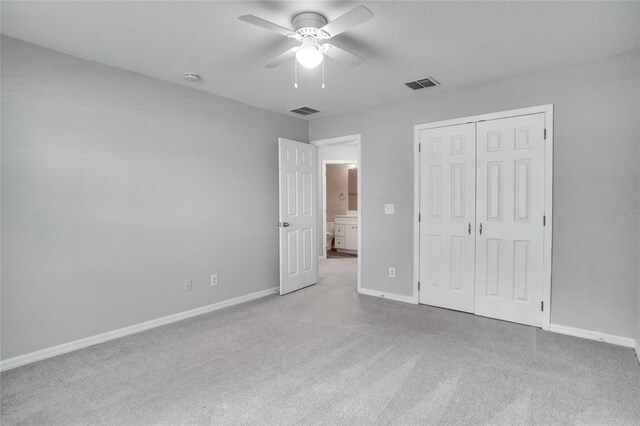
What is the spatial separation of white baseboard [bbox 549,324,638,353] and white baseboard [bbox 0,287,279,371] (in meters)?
3.21

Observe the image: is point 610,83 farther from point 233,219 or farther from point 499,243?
point 233,219

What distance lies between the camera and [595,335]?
2.95 m

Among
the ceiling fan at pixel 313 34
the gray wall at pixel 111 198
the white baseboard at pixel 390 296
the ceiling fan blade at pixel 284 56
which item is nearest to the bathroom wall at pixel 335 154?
the white baseboard at pixel 390 296

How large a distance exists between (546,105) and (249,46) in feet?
8.81

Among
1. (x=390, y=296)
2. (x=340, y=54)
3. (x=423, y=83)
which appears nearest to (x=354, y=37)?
(x=340, y=54)

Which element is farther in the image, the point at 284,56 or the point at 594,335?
the point at 594,335

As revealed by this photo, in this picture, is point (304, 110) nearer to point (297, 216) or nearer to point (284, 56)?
point (297, 216)

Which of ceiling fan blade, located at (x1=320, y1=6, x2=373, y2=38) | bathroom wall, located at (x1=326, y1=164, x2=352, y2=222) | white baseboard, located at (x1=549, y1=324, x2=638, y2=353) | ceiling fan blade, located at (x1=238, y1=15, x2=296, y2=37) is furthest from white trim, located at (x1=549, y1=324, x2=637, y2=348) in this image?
bathroom wall, located at (x1=326, y1=164, x2=352, y2=222)

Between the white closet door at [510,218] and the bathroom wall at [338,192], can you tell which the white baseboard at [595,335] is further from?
the bathroom wall at [338,192]

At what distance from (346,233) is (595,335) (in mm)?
5398

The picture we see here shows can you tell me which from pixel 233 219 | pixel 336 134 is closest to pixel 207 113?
pixel 233 219

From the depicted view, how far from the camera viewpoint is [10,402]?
210cm

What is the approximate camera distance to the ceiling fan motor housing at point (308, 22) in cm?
218

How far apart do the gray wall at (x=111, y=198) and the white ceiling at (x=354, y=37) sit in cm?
31
